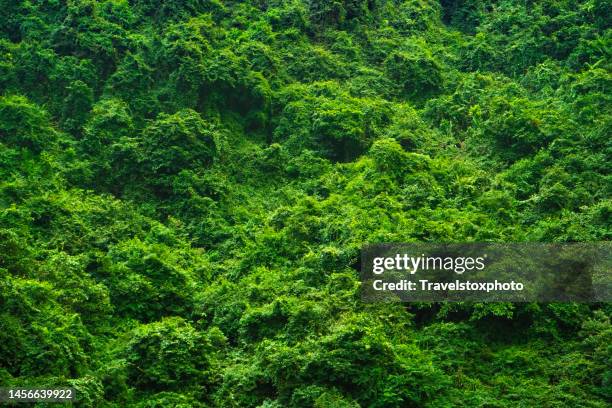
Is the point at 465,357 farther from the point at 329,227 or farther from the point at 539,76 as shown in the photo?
the point at 539,76

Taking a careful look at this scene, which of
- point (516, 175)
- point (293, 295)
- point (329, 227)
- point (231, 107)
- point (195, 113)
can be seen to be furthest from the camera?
point (231, 107)

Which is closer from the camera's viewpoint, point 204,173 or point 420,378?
point 420,378

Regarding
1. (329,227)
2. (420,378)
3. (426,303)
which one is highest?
(329,227)

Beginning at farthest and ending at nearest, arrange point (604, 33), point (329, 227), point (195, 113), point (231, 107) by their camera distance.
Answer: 1. point (604, 33)
2. point (231, 107)
3. point (195, 113)
4. point (329, 227)

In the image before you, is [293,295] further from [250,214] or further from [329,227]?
[250,214]

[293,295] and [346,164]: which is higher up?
[346,164]

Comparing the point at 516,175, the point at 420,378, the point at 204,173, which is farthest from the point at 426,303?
the point at 204,173
